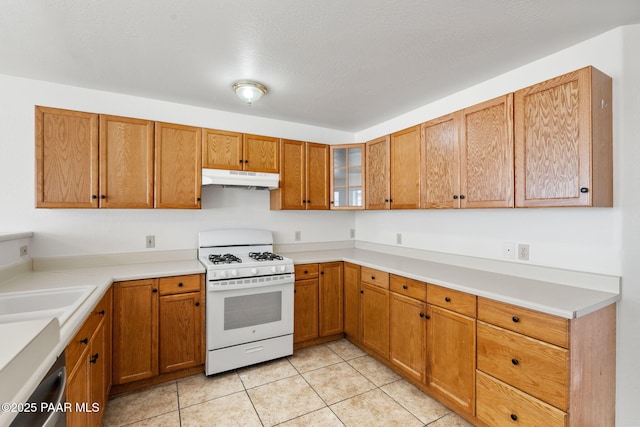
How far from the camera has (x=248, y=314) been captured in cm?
261

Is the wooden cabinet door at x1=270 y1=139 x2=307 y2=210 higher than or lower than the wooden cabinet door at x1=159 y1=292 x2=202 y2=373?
higher

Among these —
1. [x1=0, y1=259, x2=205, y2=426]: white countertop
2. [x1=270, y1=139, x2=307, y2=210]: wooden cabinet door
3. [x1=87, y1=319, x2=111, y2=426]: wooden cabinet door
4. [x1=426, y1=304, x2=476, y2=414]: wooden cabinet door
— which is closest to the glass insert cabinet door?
[x1=270, y1=139, x2=307, y2=210]: wooden cabinet door

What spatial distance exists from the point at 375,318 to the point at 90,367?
212 centimetres

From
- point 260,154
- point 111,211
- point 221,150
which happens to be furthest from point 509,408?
point 111,211

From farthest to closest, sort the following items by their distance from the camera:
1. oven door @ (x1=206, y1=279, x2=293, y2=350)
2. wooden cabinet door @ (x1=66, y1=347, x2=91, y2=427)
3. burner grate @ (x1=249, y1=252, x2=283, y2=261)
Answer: burner grate @ (x1=249, y1=252, x2=283, y2=261), oven door @ (x1=206, y1=279, x2=293, y2=350), wooden cabinet door @ (x1=66, y1=347, x2=91, y2=427)

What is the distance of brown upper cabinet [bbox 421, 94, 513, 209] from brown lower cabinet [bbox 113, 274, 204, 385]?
215 cm

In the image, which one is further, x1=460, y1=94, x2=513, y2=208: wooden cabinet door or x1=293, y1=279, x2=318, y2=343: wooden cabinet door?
x1=293, y1=279, x2=318, y2=343: wooden cabinet door

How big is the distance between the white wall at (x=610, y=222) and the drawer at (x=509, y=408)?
588 millimetres

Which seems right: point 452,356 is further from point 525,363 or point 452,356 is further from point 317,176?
point 317,176

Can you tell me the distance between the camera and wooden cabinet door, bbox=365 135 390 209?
119 inches

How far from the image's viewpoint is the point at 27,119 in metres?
2.39

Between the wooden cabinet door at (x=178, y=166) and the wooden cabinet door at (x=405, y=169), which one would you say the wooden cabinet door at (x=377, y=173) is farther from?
the wooden cabinet door at (x=178, y=166)

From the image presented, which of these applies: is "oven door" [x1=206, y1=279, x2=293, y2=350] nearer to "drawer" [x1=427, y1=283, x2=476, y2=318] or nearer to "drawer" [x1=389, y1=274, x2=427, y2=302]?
"drawer" [x1=389, y1=274, x2=427, y2=302]

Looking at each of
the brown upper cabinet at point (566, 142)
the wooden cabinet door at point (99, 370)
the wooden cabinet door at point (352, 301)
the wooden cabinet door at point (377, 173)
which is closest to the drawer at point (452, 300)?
the brown upper cabinet at point (566, 142)
